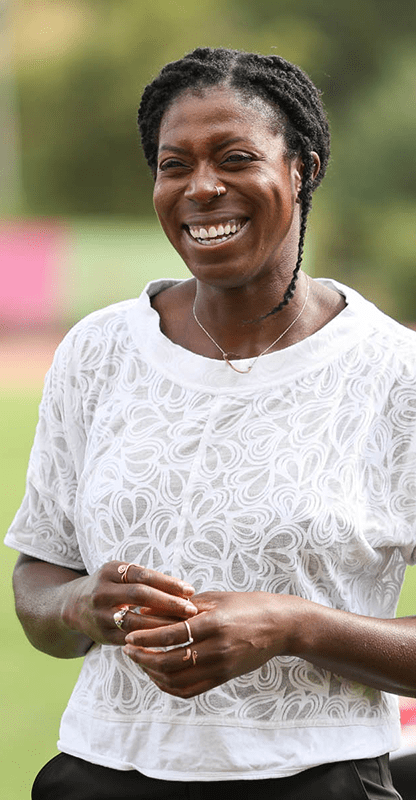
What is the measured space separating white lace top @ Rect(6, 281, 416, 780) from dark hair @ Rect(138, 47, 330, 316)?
208 millimetres

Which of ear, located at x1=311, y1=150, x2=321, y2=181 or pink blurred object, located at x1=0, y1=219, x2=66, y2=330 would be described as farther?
pink blurred object, located at x1=0, y1=219, x2=66, y2=330

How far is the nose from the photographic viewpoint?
1872mm

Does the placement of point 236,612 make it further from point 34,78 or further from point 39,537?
point 34,78

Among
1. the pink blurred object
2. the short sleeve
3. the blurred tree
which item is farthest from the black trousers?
the blurred tree

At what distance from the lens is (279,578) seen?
1764mm

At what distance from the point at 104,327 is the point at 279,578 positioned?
0.61 m

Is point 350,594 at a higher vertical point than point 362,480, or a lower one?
lower

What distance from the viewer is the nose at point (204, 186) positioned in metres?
1.87

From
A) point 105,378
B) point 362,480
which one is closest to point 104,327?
point 105,378

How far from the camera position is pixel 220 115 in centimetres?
189

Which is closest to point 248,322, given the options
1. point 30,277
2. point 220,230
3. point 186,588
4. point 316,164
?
point 220,230

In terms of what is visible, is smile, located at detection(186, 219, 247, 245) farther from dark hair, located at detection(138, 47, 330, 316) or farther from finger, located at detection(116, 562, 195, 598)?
finger, located at detection(116, 562, 195, 598)

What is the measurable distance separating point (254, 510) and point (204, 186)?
0.55m

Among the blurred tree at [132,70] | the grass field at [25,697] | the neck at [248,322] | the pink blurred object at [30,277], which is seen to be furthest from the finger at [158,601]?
the blurred tree at [132,70]
